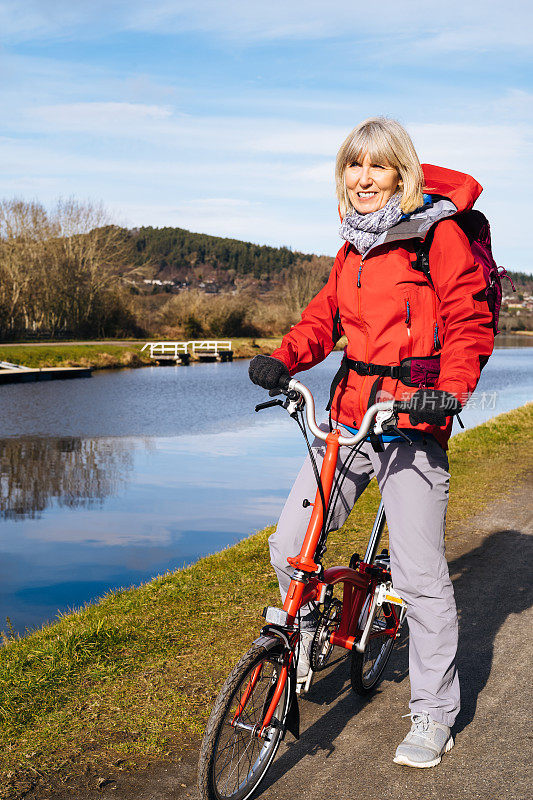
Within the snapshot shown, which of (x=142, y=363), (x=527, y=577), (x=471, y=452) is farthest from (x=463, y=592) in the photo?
(x=142, y=363)

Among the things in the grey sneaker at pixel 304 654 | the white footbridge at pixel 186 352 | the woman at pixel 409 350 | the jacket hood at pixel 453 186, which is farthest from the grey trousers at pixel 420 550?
the white footbridge at pixel 186 352

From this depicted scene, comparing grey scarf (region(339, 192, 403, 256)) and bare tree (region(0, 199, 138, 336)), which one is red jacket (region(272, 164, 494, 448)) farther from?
bare tree (region(0, 199, 138, 336))

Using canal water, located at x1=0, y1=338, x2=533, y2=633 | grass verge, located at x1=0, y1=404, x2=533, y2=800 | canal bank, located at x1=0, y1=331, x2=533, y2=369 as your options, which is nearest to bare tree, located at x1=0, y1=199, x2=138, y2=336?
canal bank, located at x1=0, y1=331, x2=533, y2=369

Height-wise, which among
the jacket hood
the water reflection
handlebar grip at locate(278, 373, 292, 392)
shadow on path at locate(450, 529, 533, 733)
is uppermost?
the jacket hood

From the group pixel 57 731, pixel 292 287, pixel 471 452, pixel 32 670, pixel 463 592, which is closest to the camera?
pixel 57 731

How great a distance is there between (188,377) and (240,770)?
30425mm

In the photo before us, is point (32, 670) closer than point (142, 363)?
Yes

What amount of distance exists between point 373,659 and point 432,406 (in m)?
1.50

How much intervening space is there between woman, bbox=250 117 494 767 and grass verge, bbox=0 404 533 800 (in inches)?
29.3

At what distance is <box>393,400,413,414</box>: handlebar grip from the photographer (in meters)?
2.55

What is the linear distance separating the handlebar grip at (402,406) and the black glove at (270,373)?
0.47 meters

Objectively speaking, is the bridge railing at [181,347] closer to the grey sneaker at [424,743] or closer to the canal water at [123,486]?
the canal water at [123,486]

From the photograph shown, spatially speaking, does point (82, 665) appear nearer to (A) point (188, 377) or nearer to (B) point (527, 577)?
(B) point (527, 577)

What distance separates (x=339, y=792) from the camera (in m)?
2.67
